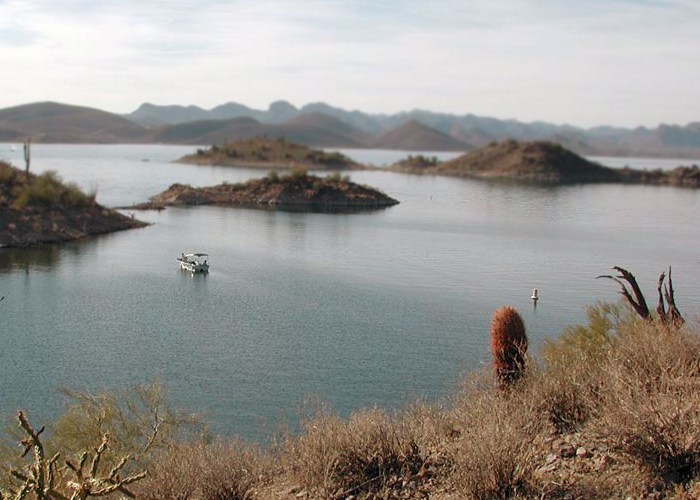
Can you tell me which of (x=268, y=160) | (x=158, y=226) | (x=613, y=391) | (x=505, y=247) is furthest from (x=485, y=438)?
(x=268, y=160)

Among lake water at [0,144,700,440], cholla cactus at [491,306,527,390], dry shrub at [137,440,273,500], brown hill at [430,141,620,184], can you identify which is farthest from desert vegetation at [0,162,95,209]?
brown hill at [430,141,620,184]

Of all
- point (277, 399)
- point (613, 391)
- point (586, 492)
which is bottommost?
point (277, 399)

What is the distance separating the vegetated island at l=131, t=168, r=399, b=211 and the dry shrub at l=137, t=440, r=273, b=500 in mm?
60633

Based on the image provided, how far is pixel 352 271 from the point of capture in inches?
1496

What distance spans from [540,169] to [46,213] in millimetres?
90733

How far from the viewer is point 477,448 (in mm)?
10219

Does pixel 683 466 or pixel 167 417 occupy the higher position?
pixel 683 466

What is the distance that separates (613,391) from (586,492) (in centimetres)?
191

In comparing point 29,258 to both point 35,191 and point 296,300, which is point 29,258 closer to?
point 35,191

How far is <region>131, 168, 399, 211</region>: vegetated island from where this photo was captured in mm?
73438

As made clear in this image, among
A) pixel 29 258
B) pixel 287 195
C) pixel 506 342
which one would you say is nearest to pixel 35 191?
pixel 29 258

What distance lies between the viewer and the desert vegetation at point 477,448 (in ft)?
32.9

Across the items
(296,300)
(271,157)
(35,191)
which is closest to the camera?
(296,300)

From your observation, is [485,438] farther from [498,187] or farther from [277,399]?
[498,187]
